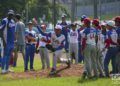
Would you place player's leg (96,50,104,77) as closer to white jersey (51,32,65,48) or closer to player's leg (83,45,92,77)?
player's leg (83,45,92,77)

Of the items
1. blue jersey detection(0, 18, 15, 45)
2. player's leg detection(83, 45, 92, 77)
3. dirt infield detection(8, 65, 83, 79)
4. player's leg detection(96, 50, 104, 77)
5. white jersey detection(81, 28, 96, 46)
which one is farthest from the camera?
blue jersey detection(0, 18, 15, 45)

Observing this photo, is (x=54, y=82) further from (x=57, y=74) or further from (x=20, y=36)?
(x=20, y=36)

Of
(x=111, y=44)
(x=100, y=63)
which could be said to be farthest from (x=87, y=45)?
(x=100, y=63)

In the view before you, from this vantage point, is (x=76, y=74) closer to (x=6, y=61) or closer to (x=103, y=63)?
(x=103, y=63)

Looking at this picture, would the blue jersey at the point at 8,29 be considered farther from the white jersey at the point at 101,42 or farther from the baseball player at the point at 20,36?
the white jersey at the point at 101,42

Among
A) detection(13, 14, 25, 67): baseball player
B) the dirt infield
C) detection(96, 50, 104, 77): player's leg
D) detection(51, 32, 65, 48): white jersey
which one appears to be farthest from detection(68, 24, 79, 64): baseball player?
A: detection(96, 50, 104, 77): player's leg

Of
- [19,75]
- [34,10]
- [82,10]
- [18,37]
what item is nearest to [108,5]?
[82,10]

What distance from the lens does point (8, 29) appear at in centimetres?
1753

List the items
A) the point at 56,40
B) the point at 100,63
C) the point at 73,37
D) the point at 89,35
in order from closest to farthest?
→ the point at 89,35 → the point at 100,63 → the point at 56,40 → the point at 73,37

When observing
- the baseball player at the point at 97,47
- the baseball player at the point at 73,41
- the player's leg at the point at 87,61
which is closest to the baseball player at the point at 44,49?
the baseball player at the point at 73,41

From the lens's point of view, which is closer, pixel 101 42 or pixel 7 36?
pixel 101 42

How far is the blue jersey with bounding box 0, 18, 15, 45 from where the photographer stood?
57.1 feet

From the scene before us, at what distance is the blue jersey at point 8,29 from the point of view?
17391 millimetres

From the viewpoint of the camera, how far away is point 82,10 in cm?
7456
